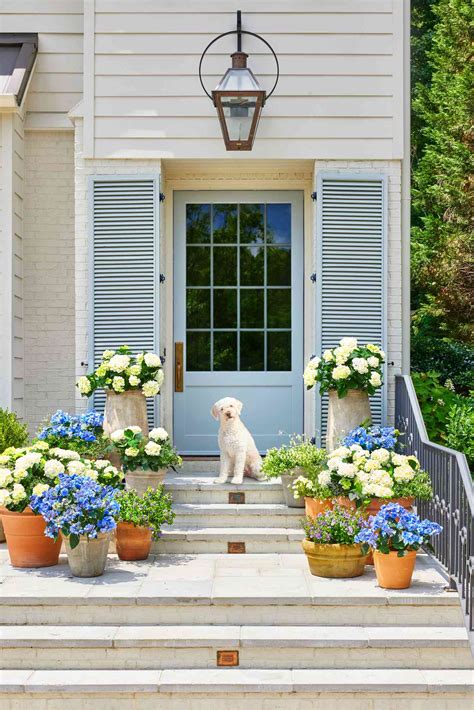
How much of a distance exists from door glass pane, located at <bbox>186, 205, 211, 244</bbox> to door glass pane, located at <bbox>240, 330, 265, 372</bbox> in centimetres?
85

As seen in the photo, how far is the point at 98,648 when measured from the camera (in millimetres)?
4395

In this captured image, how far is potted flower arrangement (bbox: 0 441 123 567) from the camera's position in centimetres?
528

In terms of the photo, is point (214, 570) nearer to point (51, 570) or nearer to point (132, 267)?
point (51, 570)

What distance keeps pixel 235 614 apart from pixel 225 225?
3539 mm

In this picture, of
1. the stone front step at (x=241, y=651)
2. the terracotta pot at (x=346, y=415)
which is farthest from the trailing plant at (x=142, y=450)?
the stone front step at (x=241, y=651)

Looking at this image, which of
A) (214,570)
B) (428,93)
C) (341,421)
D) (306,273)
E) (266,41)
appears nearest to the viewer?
(214,570)

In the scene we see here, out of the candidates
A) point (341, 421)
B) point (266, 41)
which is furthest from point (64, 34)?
point (341, 421)

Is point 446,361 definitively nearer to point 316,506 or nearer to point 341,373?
point 341,373

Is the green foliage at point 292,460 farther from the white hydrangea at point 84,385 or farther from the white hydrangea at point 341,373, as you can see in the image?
the white hydrangea at point 84,385

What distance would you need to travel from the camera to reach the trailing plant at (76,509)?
16.2 feet

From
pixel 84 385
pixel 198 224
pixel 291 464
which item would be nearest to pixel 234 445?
pixel 291 464

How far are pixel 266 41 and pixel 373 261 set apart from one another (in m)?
1.86

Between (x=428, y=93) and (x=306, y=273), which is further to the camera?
(x=428, y=93)

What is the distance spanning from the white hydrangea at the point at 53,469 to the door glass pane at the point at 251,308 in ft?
7.74
